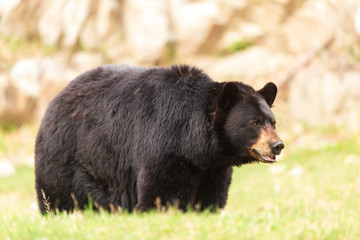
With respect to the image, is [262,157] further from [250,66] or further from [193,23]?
[193,23]

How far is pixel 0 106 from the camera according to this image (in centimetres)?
1800

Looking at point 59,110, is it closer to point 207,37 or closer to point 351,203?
point 351,203

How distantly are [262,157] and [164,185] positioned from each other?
93cm

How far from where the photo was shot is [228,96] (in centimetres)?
575

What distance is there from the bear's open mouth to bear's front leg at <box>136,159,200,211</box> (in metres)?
0.63

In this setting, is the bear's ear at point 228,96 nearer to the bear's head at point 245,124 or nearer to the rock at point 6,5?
the bear's head at point 245,124

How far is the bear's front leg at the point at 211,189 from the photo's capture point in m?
6.04

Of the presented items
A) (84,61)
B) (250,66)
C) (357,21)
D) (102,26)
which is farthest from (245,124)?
(102,26)

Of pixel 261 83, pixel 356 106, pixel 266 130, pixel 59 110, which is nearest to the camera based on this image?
pixel 266 130

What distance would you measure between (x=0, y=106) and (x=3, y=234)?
47.0 feet

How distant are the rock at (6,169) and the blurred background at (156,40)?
8.93 feet

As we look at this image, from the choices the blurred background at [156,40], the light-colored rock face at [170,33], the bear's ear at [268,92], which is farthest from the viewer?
the light-colored rock face at [170,33]

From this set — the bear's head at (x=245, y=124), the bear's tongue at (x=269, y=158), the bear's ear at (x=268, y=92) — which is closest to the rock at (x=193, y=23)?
the bear's ear at (x=268, y=92)

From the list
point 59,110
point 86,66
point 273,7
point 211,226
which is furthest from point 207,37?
point 211,226
